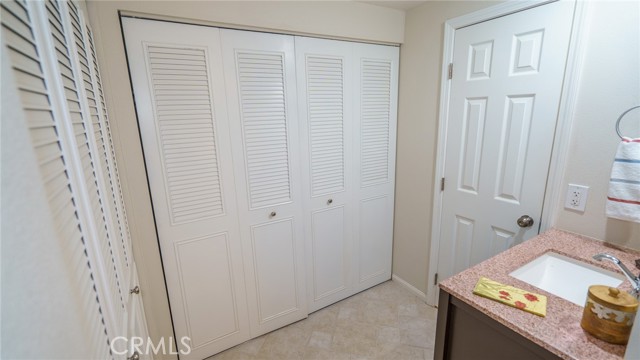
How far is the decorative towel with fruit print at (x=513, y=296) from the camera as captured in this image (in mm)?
929

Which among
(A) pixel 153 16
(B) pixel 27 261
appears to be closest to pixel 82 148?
(B) pixel 27 261

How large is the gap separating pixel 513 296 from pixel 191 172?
1596 millimetres

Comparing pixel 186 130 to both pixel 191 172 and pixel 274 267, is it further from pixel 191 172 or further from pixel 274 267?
pixel 274 267

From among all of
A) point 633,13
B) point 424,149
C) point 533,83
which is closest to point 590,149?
point 533,83

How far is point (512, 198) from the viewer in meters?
1.65

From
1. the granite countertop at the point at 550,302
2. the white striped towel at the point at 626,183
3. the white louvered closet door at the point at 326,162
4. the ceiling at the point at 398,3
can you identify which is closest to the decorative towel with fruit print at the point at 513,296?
the granite countertop at the point at 550,302

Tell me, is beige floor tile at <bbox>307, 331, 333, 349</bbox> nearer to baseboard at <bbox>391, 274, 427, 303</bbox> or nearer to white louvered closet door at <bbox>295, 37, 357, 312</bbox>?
white louvered closet door at <bbox>295, 37, 357, 312</bbox>

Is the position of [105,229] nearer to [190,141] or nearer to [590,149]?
[190,141]

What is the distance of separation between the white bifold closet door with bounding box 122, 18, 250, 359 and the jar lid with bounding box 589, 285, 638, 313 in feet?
5.35

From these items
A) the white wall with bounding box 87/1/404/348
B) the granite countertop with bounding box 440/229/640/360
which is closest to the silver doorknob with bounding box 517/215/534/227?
the granite countertop with bounding box 440/229/640/360

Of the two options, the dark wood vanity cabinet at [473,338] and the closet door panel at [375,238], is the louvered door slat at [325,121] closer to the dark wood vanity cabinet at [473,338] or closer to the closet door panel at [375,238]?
the closet door panel at [375,238]

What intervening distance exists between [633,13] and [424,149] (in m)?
1.18

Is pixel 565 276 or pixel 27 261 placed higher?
pixel 27 261

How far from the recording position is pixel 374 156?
2232 millimetres
